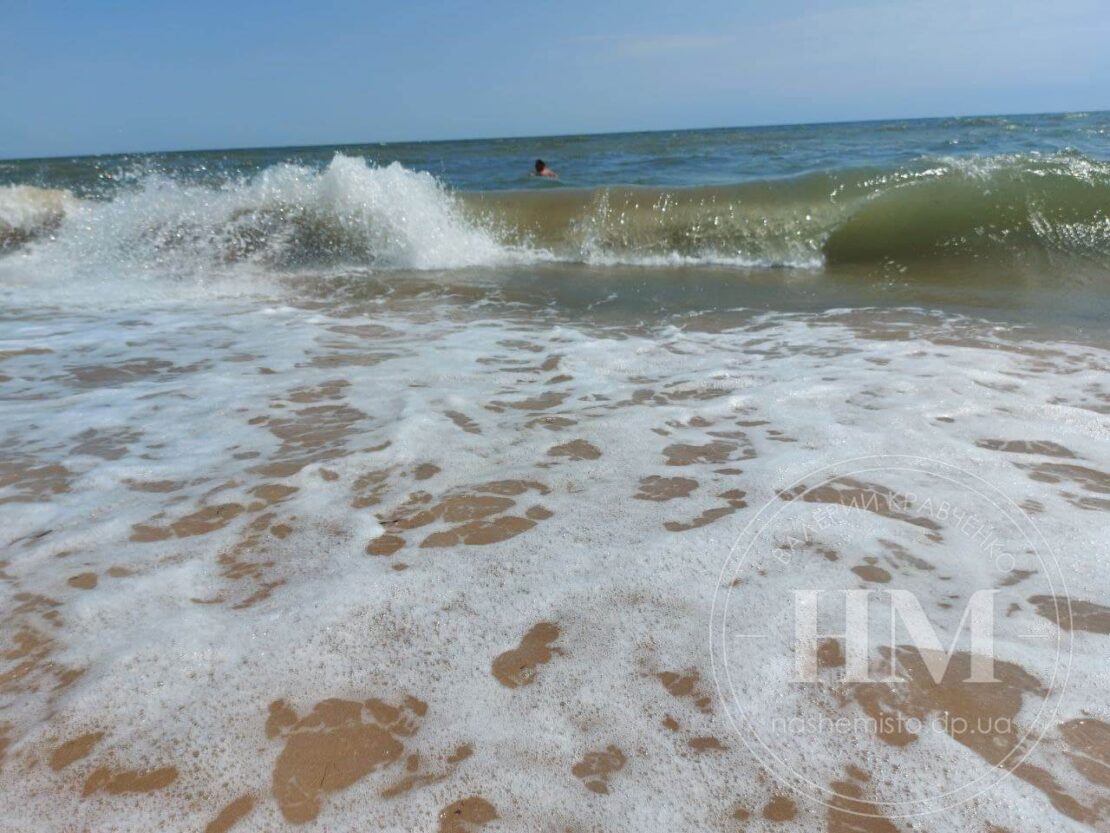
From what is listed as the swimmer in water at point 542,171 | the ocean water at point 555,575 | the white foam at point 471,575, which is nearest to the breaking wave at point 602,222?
the ocean water at point 555,575

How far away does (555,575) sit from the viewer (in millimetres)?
1795

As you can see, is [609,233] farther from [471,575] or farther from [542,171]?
[471,575]

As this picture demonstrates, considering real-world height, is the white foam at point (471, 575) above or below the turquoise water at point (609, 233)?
below

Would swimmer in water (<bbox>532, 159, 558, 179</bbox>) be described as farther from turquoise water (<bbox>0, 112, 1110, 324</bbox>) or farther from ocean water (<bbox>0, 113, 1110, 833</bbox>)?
ocean water (<bbox>0, 113, 1110, 833</bbox>)

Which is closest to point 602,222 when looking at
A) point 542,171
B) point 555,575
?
point 542,171

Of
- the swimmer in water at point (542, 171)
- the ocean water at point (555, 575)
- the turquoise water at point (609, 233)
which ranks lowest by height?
the ocean water at point (555, 575)

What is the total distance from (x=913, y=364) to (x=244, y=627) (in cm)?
304

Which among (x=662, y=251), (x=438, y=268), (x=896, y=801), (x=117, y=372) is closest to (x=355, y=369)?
(x=117, y=372)

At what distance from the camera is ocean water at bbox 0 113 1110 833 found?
125cm

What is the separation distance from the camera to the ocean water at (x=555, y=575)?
1.25 meters

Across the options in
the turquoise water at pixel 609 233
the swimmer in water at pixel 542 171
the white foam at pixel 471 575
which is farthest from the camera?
the swimmer in water at pixel 542 171

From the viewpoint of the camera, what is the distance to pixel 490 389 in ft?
10.6

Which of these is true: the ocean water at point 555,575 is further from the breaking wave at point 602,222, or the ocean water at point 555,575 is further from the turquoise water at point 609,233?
the breaking wave at point 602,222

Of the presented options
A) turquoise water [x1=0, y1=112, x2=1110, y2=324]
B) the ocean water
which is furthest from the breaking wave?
the ocean water
